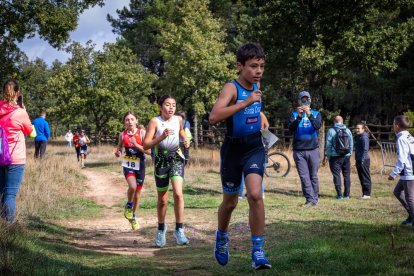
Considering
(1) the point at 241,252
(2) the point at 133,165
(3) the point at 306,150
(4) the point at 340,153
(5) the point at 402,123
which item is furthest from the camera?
(4) the point at 340,153

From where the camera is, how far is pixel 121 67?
41.3 meters

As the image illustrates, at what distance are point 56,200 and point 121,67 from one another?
31179 millimetres

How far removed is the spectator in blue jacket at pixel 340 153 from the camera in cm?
1266

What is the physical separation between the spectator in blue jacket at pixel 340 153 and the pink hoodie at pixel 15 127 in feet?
26.8

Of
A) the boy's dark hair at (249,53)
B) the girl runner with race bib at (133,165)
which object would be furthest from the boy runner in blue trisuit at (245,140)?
the girl runner with race bib at (133,165)

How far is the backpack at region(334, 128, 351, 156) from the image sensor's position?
12.6 meters

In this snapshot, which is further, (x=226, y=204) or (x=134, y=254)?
(x=134, y=254)

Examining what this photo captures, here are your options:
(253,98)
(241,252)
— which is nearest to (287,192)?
(241,252)

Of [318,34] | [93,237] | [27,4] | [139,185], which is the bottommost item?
[93,237]

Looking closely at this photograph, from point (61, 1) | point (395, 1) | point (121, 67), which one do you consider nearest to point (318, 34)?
point (395, 1)

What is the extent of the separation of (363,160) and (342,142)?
89 cm

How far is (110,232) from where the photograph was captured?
9.13 metres

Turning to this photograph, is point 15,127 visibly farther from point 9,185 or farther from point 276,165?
point 276,165

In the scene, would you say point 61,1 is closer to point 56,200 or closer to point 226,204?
point 56,200
